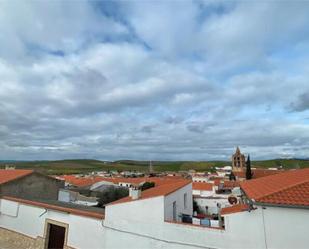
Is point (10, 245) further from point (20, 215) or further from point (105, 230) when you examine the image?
point (105, 230)

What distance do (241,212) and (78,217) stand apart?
10.6 m

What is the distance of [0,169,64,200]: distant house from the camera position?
79.7 ft

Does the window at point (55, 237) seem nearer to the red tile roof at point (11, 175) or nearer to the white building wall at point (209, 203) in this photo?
the red tile roof at point (11, 175)

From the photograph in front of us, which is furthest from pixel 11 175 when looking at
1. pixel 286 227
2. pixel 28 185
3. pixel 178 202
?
pixel 286 227

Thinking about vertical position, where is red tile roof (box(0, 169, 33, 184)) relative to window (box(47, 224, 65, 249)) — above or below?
above

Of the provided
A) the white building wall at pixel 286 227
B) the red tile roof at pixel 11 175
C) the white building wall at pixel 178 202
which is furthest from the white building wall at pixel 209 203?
the white building wall at pixel 286 227

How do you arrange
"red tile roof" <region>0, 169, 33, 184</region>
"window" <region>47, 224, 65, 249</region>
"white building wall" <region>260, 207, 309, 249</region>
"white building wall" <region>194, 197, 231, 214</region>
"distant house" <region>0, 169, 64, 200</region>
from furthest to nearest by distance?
"white building wall" <region>194, 197, 231, 214</region>
"red tile roof" <region>0, 169, 33, 184</region>
"distant house" <region>0, 169, 64, 200</region>
"window" <region>47, 224, 65, 249</region>
"white building wall" <region>260, 207, 309, 249</region>

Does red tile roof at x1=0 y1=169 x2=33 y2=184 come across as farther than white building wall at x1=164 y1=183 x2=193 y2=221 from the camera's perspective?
Yes

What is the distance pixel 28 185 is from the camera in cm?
2580

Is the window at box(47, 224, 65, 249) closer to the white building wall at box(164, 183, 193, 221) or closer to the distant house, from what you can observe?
the distant house

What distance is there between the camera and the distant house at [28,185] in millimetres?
24297

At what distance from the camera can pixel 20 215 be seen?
71.4ft

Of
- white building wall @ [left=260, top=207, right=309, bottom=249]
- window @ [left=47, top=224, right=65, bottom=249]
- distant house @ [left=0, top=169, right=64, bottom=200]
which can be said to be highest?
distant house @ [left=0, top=169, right=64, bottom=200]

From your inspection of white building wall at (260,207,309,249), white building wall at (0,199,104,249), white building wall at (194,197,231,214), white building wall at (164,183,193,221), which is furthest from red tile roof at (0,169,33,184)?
white building wall at (194,197,231,214)
